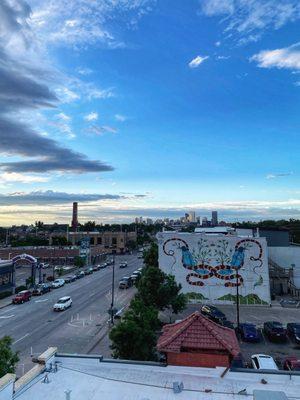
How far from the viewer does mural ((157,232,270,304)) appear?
4906cm

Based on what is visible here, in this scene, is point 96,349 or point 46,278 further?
point 46,278

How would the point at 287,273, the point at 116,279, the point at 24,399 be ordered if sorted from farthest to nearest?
the point at 116,279, the point at 287,273, the point at 24,399

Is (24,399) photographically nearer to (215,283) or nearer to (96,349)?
(96,349)

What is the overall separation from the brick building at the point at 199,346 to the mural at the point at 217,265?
34.5 metres

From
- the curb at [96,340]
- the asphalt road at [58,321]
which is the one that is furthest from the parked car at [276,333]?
the asphalt road at [58,321]

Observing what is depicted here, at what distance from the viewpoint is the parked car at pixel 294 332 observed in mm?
32466

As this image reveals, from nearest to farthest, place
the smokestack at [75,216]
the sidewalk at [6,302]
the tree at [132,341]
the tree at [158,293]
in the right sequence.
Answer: the tree at [132,341] < the tree at [158,293] < the sidewalk at [6,302] < the smokestack at [75,216]

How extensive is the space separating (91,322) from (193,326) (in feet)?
91.9

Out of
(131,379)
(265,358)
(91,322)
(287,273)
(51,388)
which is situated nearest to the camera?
(51,388)

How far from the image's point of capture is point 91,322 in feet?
133

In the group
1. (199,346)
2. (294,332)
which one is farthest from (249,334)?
(199,346)

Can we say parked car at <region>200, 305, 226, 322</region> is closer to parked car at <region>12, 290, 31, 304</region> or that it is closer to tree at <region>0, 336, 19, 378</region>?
parked car at <region>12, 290, 31, 304</region>

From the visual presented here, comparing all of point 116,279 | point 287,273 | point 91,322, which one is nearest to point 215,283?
point 287,273

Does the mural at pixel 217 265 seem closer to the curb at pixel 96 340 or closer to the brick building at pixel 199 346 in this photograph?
the curb at pixel 96 340
